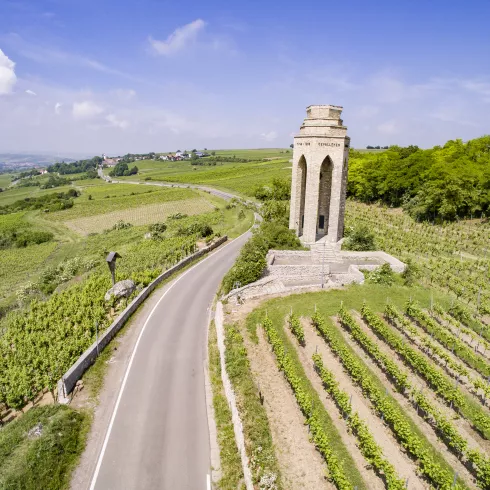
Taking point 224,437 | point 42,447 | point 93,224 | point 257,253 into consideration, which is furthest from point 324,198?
point 93,224

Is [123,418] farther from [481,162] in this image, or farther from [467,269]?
[481,162]

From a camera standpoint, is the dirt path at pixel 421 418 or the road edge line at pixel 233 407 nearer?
the road edge line at pixel 233 407

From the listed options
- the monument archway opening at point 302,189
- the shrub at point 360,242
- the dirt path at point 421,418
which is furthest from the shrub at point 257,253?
the dirt path at point 421,418

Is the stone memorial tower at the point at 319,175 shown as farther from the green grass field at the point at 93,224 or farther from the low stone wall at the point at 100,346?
the green grass field at the point at 93,224

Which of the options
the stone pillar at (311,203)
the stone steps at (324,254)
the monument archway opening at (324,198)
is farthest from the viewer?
the monument archway opening at (324,198)

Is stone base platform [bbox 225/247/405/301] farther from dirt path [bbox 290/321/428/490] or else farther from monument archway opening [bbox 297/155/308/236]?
dirt path [bbox 290/321/428/490]

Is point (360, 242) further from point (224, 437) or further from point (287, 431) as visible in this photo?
point (224, 437)

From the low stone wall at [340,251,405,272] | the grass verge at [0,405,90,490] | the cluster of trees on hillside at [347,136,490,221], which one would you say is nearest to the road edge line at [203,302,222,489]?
the grass verge at [0,405,90,490]

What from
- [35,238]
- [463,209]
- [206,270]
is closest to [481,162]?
[463,209]
